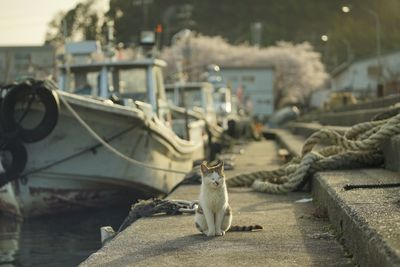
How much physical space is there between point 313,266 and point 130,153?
30.2 feet

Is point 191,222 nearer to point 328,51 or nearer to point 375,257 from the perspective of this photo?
point 375,257

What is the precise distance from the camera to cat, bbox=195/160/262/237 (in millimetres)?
6391

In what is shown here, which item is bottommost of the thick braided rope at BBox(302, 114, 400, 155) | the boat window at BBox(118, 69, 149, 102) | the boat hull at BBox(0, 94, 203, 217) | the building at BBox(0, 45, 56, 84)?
the boat hull at BBox(0, 94, 203, 217)

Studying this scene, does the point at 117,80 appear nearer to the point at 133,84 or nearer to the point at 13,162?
the point at 133,84

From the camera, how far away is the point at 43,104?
1280cm

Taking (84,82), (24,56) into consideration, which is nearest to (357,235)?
(84,82)

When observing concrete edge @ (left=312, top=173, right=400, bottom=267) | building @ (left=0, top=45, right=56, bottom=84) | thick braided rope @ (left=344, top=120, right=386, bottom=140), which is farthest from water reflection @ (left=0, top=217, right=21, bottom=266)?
building @ (left=0, top=45, right=56, bottom=84)

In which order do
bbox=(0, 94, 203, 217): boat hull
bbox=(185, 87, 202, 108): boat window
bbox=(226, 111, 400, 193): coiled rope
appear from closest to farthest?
bbox=(226, 111, 400, 193): coiled rope, bbox=(0, 94, 203, 217): boat hull, bbox=(185, 87, 202, 108): boat window

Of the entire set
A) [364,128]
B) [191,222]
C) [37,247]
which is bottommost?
[37,247]

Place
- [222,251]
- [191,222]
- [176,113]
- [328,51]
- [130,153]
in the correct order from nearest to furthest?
[222,251]
[191,222]
[130,153]
[176,113]
[328,51]

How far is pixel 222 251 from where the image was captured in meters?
5.95

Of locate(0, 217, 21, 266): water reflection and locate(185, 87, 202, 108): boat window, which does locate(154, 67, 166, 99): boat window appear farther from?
locate(185, 87, 202, 108): boat window

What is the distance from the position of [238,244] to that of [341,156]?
11.1ft

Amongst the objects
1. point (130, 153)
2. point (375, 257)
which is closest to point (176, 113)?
point (130, 153)
